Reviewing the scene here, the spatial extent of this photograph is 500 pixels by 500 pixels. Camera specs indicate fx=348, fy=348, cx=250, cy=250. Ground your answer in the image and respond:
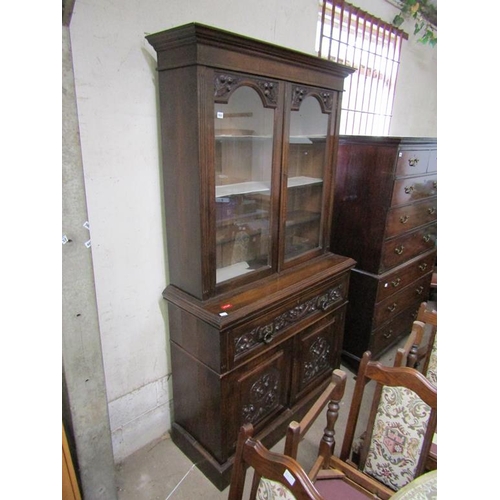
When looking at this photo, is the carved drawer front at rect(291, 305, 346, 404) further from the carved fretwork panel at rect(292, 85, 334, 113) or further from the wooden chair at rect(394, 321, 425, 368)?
the carved fretwork panel at rect(292, 85, 334, 113)

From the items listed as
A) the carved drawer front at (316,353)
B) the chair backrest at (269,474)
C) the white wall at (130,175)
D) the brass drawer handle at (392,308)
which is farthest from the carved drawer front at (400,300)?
the chair backrest at (269,474)

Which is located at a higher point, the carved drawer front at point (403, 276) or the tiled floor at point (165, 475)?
the carved drawer front at point (403, 276)

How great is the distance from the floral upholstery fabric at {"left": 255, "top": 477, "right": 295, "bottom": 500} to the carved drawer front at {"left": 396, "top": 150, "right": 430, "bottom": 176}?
179 cm

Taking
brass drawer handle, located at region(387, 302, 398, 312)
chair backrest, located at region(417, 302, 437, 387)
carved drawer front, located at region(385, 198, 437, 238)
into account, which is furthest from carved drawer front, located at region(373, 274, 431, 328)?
chair backrest, located at region(417, 302, 437, 387)

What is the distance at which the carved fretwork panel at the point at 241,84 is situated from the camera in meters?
1.27

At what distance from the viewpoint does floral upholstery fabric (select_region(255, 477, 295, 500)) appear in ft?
2.46

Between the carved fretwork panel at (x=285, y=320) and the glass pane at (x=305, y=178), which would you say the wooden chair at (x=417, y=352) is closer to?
the carved fretwork panel at (x=285, y=320)

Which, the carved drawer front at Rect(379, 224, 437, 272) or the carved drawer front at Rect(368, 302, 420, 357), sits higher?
the carved drawer front at Rect(379, 224, 437, 272)

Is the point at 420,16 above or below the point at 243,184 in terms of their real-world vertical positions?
above

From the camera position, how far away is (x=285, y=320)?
1.68 meters

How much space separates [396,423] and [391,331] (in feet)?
5.00

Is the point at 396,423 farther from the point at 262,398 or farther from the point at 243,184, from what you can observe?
the point at 243,184

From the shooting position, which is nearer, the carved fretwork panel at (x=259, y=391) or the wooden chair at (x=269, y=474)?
the wooden chair at (x=269, y=474)

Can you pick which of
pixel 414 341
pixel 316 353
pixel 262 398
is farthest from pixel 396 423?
pixel 316 353
